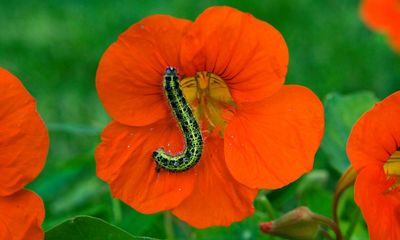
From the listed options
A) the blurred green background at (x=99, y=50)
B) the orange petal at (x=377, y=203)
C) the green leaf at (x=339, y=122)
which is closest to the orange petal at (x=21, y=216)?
the orange petal at (x=377, y=203)

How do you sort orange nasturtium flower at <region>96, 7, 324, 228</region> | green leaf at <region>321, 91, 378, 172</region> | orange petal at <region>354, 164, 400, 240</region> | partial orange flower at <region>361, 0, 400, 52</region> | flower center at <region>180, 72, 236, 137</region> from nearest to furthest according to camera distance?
orange petal at <region>354, 164, 400, 240</region>, orange nasturtium flower at <region>96, 7, 324, 228</region>, flower center at <region>180, 72, 236, 137</region>, green leaf at <region>321, 91, 378, 172</region>, partial orange flower at <region>361, 0, 400, 52</region>

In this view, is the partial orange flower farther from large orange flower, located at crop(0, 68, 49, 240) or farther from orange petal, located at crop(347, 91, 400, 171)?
large orange flower, located at crop(0, 68, 49, 240)

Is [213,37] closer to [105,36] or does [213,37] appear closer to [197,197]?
[197,197]

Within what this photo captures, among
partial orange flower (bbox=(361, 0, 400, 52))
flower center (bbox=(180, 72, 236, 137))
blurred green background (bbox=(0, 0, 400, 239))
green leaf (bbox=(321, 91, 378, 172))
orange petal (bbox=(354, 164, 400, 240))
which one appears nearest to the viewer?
orange petal (bbox=(354, 164, 400, 240))

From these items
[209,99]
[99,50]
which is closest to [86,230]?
[209,99]

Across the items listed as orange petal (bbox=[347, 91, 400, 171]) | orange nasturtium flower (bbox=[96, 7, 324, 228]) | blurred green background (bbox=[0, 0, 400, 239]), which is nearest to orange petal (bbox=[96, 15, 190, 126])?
orange nasturtium flower (bbox=[96, 7, 324, 228])

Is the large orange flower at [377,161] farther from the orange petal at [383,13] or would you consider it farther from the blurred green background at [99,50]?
the orange petal at [383,13]
